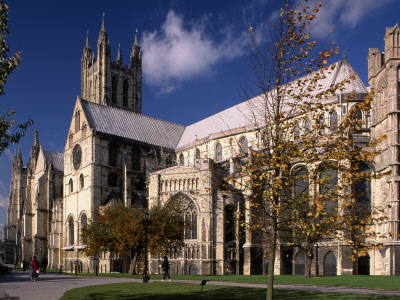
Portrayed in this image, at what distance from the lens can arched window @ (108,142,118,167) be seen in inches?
2065

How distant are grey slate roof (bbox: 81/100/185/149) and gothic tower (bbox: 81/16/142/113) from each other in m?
17.3

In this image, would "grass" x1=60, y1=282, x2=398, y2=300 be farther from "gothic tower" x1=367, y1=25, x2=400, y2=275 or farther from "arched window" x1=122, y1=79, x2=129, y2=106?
"arched window" x1=122, y1=79, x2=129, y2=106

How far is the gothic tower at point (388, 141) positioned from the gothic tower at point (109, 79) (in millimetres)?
48396

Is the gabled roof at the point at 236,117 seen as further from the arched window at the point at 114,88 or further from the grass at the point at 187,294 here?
the grass at the point at 187,294

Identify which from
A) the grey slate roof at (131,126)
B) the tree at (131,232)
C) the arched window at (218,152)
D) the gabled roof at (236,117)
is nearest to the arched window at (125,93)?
the grey slate roof at (131,126)

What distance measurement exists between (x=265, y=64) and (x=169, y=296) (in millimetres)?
9542

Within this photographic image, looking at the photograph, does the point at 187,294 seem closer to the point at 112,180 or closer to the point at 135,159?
the point at 112,180

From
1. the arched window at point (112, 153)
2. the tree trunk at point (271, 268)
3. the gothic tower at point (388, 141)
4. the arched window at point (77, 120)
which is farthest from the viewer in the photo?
the arched window at point (77, 120)

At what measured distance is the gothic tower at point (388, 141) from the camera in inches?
1304

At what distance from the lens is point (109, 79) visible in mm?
78000

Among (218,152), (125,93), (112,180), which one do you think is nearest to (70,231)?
(112,180)

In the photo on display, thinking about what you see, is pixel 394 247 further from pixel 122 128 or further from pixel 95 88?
pixel 95 88

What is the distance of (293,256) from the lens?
37594 mm

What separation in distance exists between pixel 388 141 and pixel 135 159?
2990 cm
